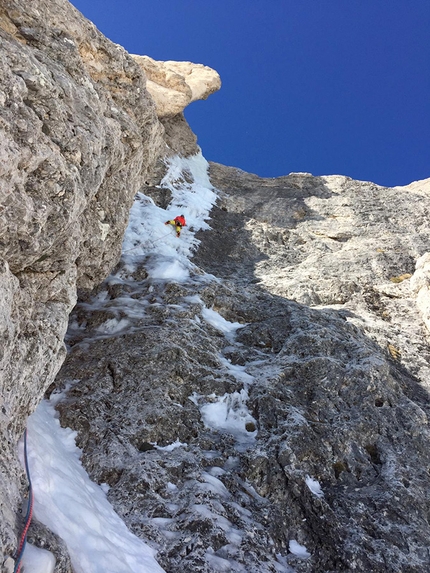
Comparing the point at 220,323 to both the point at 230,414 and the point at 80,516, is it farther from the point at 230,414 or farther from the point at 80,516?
the point at 80,516

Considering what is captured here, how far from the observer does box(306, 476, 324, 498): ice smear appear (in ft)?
27.8

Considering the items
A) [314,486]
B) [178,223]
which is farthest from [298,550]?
[178,223]

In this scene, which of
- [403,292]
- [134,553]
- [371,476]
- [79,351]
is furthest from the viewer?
[403,292]

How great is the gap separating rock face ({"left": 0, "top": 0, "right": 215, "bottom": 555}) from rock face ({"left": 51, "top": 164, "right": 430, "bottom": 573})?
7.42ft

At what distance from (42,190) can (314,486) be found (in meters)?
7.96

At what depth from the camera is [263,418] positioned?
10250 millimetres

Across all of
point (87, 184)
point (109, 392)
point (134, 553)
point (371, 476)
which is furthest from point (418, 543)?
point (87, 184)

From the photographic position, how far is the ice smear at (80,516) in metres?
5.73

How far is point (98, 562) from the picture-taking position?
18.7ft

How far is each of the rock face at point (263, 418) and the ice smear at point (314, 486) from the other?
0.03m

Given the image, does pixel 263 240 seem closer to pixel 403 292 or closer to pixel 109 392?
pixel 403 292

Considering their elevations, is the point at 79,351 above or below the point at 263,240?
below

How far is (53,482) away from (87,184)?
240 inches

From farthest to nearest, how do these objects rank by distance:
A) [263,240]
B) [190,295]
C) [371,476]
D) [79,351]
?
[263,240] < [190,295] < [79,351] < [371,476]
